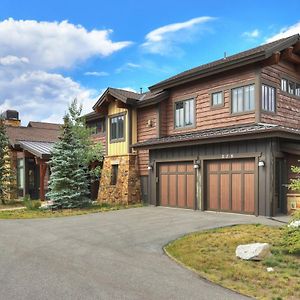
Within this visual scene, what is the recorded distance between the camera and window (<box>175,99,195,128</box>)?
19.0 metres

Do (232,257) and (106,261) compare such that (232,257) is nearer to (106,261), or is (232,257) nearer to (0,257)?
(106,261)

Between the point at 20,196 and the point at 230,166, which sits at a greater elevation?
the point at 230,166

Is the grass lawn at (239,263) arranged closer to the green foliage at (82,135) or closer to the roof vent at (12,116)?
the green foliage at (82,135)

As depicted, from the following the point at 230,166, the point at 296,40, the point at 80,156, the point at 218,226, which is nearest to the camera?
the point at 218,226

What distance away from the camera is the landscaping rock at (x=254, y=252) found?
792 cm

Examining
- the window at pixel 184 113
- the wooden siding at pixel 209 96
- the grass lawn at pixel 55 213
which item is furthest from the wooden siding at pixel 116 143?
the grass lawn at pixel 55 213

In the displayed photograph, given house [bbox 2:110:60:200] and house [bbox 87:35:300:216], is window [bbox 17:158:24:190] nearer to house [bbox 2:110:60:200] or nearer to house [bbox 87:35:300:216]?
house [bbox 2:110:60:200]

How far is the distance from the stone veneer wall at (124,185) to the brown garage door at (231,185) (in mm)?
5389

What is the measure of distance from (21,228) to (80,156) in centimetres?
693

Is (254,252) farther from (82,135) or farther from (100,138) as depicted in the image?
(100,138)

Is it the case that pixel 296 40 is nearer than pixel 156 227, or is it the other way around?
pixel 156 227

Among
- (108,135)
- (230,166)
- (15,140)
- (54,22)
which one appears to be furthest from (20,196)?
(230,166)

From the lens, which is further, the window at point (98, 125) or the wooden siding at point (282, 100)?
the window at point (98, 125)

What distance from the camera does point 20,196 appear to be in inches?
1110
